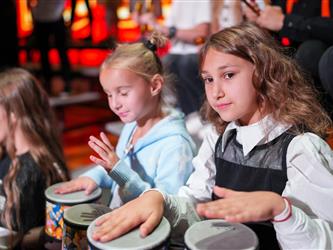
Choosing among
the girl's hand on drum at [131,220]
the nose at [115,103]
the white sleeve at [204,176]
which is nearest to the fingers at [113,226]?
the girl's hand on drum at [131,220]

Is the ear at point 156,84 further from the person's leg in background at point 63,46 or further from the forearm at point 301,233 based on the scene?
the person's leg in background at point 63,46

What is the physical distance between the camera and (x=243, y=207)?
726mm

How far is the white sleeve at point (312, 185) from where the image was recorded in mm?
829

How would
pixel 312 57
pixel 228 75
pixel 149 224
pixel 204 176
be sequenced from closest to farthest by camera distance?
pixel 149 224
pixel 228 75
pixel 204 176
pixel 312 57

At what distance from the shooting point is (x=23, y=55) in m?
4.76

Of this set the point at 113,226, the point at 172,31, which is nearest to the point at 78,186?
the point at 113,226

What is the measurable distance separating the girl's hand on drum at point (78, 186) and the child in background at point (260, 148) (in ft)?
1.00

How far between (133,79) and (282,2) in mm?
603

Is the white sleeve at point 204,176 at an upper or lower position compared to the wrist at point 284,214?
lower

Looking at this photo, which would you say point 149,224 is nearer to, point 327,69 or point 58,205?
point 58,205

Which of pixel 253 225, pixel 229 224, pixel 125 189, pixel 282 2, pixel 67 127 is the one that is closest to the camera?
pixel 229 224

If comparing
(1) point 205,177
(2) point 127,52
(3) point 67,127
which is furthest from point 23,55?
(1) point 205,177

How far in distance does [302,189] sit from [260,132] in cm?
15

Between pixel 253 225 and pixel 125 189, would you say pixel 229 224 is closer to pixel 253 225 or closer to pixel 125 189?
pixel 253 225
